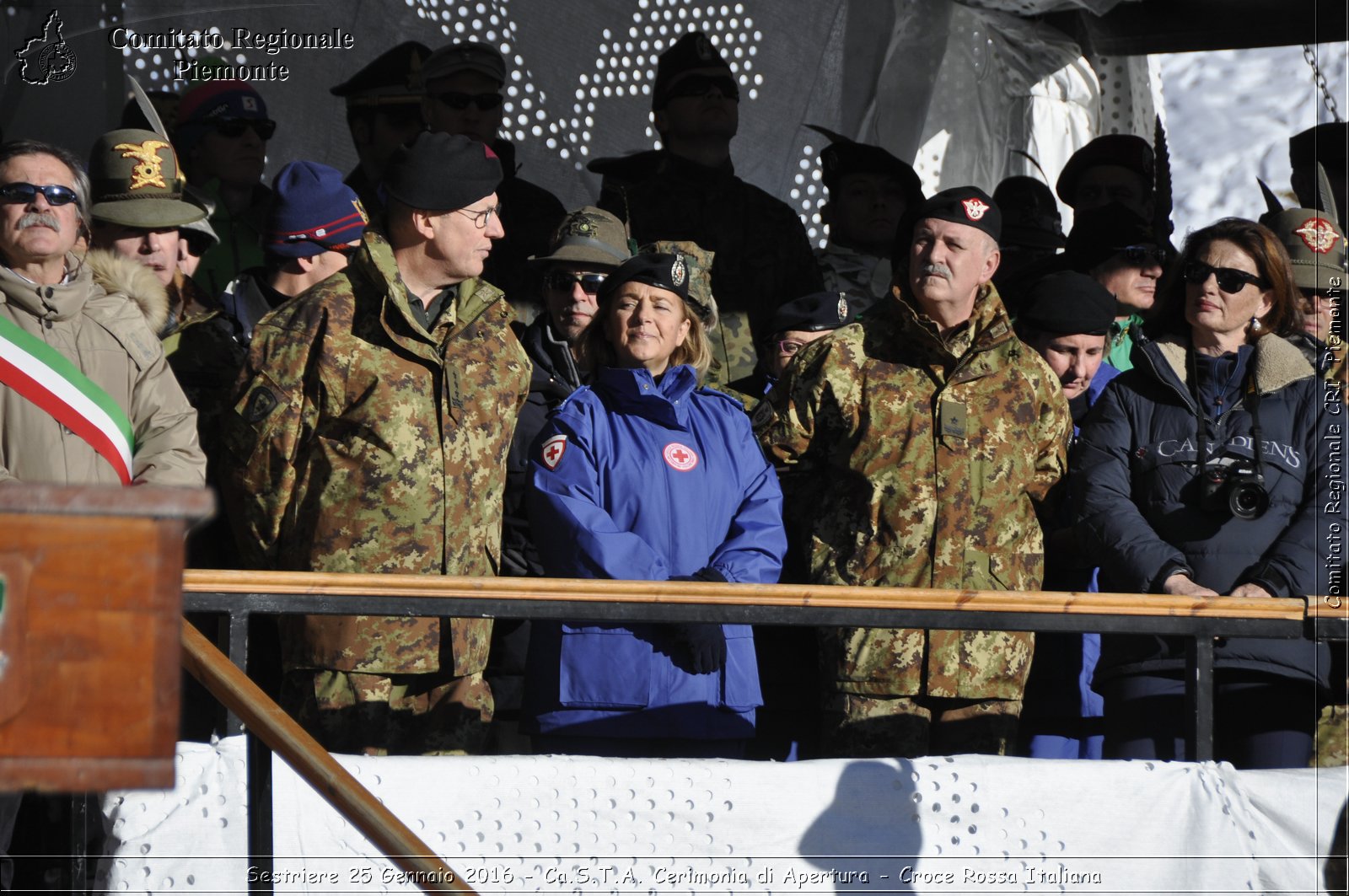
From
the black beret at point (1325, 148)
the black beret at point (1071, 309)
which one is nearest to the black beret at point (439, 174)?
the black beret at point (1071, 309)

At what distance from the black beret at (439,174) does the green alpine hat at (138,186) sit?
0.88 meters

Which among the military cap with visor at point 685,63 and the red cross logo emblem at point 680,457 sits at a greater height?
the military cap with visor at point 685,63

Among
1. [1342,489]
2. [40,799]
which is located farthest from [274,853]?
[1342,489]

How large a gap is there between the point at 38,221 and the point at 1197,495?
291cm

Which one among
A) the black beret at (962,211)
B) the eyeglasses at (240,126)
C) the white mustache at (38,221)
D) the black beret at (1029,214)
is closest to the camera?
the white mustache at (38,221)

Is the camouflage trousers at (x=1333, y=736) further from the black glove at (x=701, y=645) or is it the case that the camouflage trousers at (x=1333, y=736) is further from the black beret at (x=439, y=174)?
A: the black beret at (x=439, y=174)

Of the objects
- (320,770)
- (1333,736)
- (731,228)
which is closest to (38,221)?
(320,770)

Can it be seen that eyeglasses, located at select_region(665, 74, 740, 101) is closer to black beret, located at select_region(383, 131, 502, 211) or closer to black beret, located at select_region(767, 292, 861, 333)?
black beret, located at select_region(767, 292, 861, 333)

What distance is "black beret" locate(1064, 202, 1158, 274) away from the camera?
5590mm

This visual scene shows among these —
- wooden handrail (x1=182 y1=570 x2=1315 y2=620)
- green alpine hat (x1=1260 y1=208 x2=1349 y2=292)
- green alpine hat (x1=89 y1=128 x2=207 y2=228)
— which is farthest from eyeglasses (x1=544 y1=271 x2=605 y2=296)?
green alpine hat (x1=1260 y1=208 x2=1349 y2=292)

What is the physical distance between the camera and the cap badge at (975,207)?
15.0 ft

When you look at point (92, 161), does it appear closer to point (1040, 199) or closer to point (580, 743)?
point (580, 743)

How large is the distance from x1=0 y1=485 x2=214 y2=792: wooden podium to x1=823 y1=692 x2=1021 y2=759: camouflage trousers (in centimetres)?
291

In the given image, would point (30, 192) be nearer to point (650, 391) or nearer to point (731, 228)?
point (650, 391)
